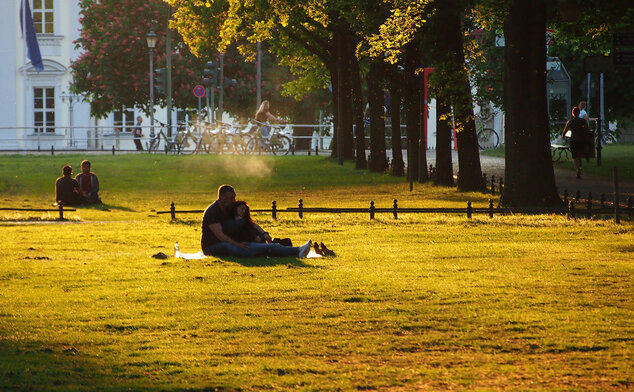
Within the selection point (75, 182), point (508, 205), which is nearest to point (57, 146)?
point (75, 182)

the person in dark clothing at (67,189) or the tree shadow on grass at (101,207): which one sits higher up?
the person in dark clothing at (67,189)

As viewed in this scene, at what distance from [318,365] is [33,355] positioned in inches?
75.6

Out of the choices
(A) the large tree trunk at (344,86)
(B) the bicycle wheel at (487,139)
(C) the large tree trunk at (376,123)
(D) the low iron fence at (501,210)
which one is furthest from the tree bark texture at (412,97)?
(B) the bicycle wheel at (487,139)

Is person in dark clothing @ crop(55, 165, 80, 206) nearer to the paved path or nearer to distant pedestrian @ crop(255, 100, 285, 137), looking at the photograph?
the paved path

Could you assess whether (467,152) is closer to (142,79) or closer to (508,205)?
(508,205)

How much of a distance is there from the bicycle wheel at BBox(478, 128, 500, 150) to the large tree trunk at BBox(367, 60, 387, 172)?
19.7 m

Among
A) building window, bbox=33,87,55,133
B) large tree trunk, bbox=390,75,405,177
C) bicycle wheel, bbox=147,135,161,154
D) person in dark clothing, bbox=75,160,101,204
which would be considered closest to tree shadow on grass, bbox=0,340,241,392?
person in dark clothing, bbox=75,160,101,204

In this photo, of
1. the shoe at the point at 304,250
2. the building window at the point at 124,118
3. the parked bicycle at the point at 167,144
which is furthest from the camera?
the building window at the point at 124,118

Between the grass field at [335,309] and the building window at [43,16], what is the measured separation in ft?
159

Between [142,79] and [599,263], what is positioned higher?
[142,79]

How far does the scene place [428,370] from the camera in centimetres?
761

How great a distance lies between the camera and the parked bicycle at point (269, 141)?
50.2 metres

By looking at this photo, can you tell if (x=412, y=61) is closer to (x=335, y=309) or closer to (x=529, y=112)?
(x=529, y=112)

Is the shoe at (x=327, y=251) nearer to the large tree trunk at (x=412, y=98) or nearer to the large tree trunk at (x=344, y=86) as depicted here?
the large tree trunk at (x=412, y=98)
